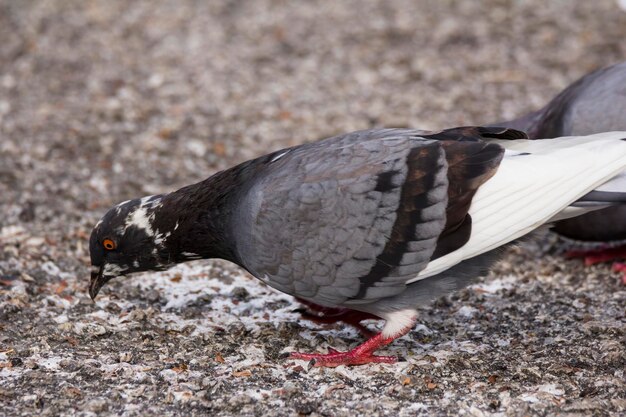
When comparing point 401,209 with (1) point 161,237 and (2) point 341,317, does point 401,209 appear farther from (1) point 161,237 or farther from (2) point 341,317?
(1) point 161,237

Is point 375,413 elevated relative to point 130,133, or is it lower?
lower

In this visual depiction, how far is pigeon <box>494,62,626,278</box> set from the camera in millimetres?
5332

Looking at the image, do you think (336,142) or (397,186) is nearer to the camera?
(397,186)

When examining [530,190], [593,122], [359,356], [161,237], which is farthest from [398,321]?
[593,122]

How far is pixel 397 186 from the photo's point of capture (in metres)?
4.13

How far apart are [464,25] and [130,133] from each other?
396 centimetres

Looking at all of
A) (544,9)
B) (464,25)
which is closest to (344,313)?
(464,25)

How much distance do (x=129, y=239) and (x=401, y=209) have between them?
4.90 ft

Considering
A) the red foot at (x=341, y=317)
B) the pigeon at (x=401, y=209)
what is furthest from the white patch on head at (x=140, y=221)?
the red foot at (x=341, y=317)

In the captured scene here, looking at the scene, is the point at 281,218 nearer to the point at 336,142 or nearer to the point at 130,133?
the point at 336,142

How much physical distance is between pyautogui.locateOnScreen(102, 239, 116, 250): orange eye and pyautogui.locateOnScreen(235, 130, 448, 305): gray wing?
2.67ft

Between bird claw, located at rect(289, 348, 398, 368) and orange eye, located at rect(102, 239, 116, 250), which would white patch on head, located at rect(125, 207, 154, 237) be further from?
bird claw, located at rect(289, 348, 398, 368)

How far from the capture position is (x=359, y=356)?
442 centimetres

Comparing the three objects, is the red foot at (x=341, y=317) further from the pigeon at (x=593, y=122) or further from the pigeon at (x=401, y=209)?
the pigeon at (x=593, y=122)
